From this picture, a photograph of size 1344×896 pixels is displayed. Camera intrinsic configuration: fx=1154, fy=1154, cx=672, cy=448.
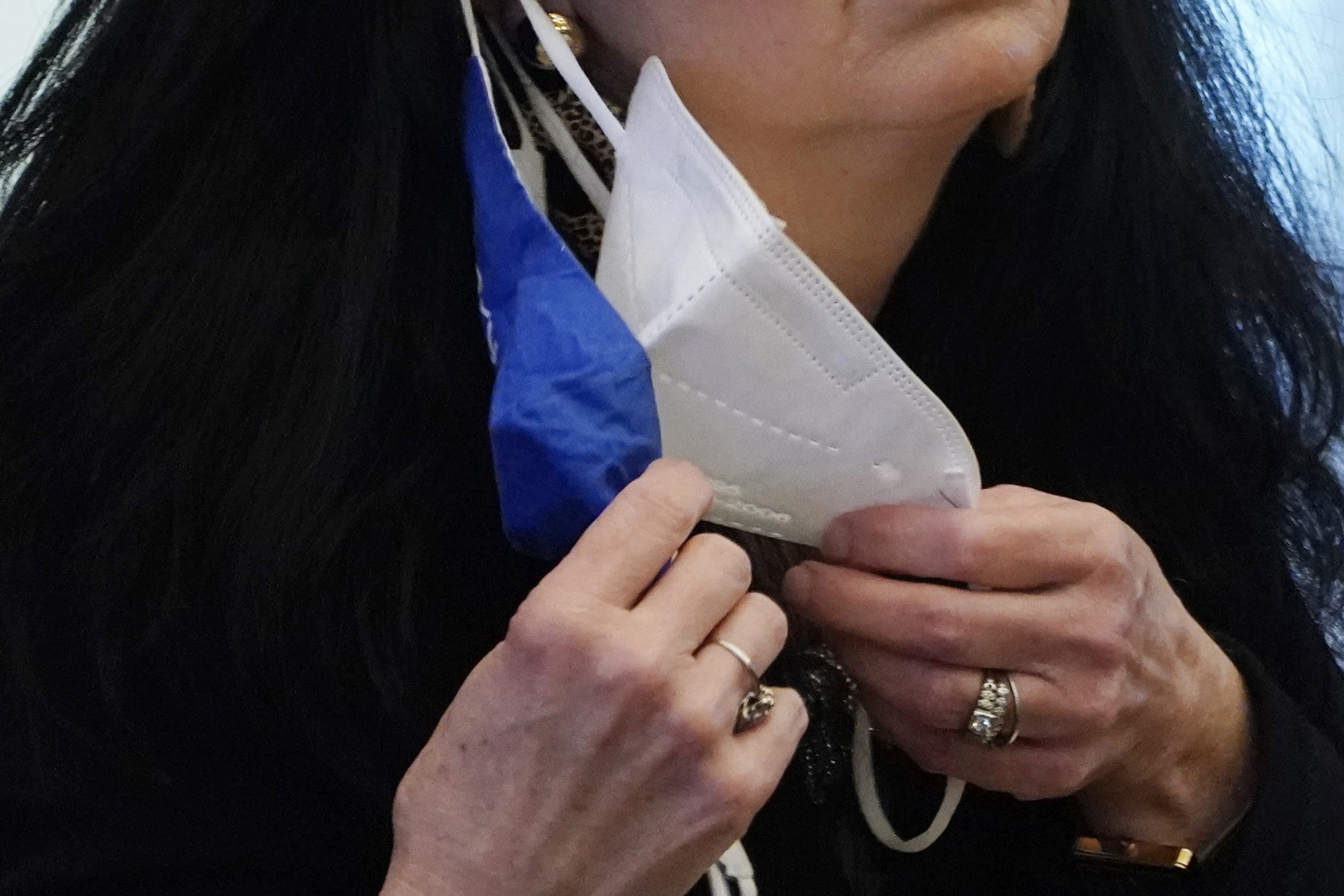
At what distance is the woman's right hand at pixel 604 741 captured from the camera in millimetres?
517

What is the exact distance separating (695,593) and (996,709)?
9.4 inches

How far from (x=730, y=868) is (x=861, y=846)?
0.22 meters

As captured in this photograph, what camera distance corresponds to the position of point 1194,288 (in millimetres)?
982

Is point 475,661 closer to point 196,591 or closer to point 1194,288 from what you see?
point 196,591

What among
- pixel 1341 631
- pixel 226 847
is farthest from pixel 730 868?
pixel 1341 631

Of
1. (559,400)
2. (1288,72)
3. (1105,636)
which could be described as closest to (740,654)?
(559,400)

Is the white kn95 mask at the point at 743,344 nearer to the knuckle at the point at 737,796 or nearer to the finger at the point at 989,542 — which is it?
the finger at the point at 989,542

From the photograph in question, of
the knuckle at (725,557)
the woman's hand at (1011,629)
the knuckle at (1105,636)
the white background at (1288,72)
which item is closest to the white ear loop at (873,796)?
the woman's hand at (1011,629)

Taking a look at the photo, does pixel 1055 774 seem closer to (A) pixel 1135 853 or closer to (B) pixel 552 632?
(A) pixel 1135 853

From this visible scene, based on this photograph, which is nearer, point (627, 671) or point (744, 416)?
point (627, 671)

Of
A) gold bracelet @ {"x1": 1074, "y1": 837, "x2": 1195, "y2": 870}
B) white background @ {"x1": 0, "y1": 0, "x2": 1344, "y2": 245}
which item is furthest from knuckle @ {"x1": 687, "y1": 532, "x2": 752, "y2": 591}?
white background @ {"x1": 0, "y1": 0, "x2": 1344, "y2": 245}

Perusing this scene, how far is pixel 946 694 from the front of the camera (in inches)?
26.3

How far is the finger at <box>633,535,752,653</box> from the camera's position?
530 millimetres

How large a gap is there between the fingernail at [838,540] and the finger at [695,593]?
0.13 meters
